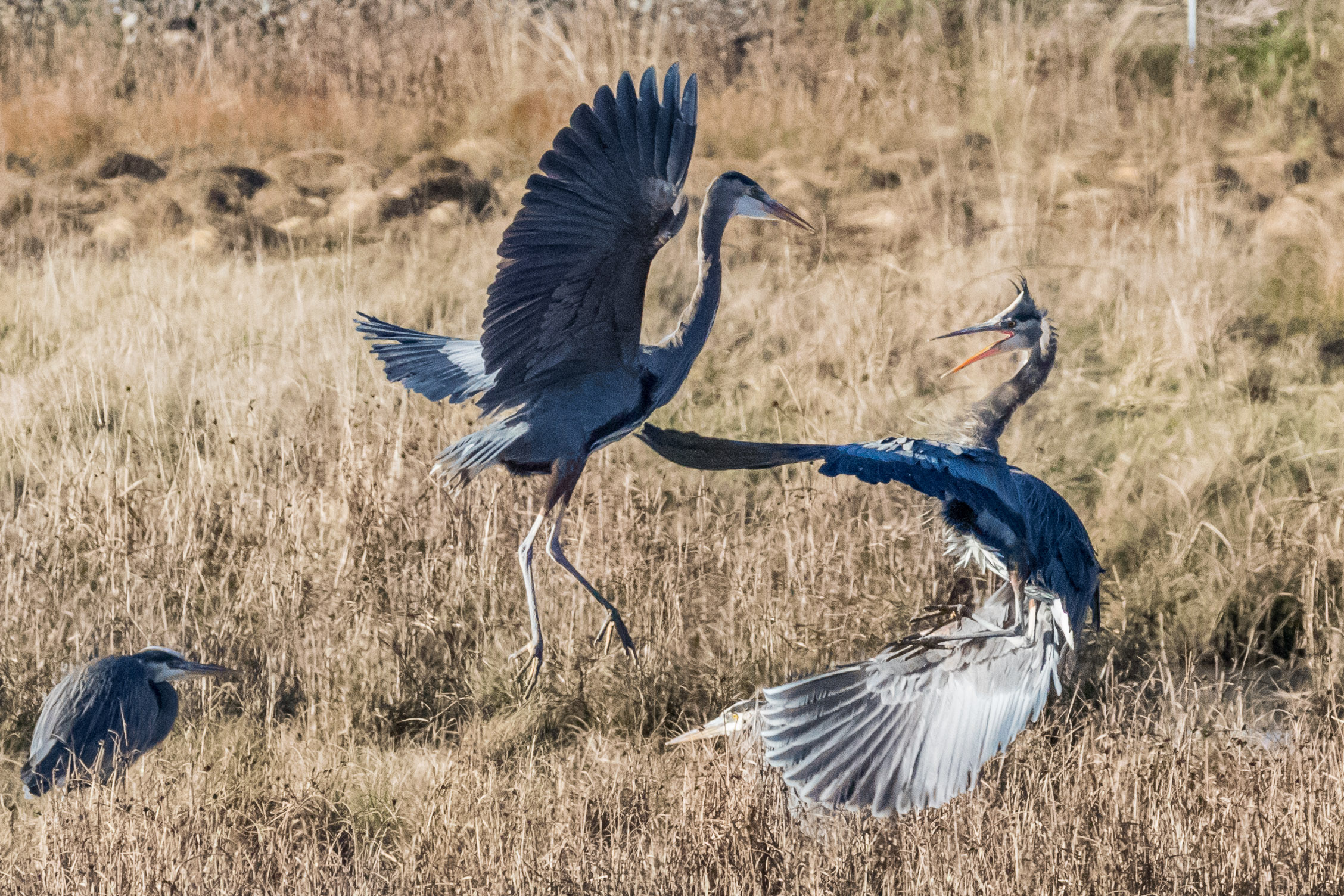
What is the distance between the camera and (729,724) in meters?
4.68

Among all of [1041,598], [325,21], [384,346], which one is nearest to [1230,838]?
[1041,598]

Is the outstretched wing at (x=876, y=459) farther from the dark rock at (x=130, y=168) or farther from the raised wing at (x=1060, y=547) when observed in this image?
the dark rock at (x=130, y=168)

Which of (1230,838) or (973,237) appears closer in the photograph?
(1230,838)

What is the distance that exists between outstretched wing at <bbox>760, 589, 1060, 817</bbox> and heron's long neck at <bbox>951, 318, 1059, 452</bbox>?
0.61 metres

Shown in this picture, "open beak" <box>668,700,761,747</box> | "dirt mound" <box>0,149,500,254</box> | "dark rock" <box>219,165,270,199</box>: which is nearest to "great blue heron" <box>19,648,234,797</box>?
"open beak" <box>668,700,761,747</box>

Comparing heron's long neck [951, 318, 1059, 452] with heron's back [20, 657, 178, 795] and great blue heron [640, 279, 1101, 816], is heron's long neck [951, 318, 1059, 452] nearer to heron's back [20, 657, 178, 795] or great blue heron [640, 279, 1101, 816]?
great blue heron [640, 279, 1101, 816]

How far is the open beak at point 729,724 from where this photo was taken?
15.1 ft

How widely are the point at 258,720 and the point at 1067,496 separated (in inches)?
151

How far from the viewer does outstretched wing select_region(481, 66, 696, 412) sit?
154 inches

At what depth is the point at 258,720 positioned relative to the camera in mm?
5152

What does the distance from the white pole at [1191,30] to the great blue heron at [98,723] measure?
904 centimetres

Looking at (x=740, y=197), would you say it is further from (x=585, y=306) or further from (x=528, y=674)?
(x=528, y=674)

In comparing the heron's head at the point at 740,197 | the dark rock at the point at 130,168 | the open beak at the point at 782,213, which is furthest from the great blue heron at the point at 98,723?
the dark rock at the point at 130,168

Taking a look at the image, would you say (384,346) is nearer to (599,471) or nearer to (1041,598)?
(599,471)
